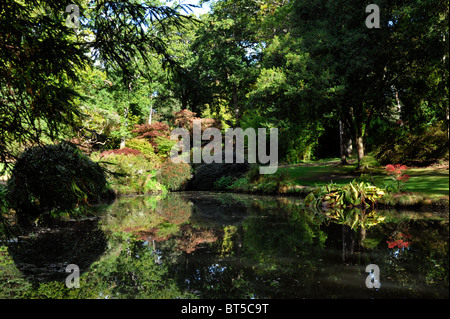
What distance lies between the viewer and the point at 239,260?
12.6 feet

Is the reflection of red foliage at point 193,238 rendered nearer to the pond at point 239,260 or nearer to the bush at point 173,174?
the pond at point 239,260

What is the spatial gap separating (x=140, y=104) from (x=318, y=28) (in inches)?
526

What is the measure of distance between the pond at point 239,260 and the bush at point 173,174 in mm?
10267

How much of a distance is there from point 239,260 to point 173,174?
13.4 m

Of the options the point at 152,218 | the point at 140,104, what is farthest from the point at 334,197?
the point at 140,104

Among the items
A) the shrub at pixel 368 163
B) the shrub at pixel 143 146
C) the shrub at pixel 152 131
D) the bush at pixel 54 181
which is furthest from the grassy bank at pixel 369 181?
the shrub at pixel 152 131

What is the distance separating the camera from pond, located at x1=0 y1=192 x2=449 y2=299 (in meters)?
2.65

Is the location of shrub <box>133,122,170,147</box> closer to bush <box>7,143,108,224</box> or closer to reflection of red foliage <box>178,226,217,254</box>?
reflection of red foliage <box>178,226,217,254</box>

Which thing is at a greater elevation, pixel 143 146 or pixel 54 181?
pixel 143 146

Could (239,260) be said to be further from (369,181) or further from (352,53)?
(352,53)

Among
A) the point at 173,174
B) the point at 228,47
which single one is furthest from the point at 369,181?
the point at 228,47

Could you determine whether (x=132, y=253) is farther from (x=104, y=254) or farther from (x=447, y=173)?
(x=447, y=173)

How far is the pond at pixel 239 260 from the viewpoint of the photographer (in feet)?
8.71

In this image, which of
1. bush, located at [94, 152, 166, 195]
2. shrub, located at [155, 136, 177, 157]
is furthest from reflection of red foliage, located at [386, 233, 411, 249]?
Result: shrub, located at [155, 136, 177, 157]
